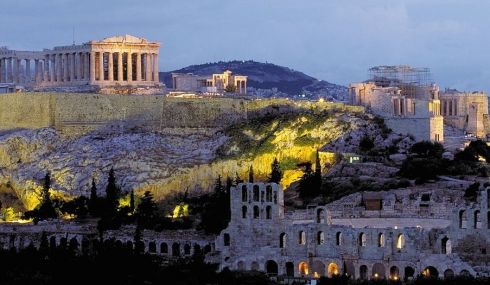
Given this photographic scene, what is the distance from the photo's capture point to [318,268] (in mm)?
70312

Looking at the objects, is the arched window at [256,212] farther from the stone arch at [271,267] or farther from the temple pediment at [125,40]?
the temple pediment at [125,40]

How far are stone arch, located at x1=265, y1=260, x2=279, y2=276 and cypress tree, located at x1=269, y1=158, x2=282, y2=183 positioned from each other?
12.0 m

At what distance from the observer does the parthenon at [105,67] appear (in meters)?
107

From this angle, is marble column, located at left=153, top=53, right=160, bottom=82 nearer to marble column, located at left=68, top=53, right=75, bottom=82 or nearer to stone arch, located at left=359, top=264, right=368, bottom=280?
marble column, located at left=68, top=53, right=75, bottom=82

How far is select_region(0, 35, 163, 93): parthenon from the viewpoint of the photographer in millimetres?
107188

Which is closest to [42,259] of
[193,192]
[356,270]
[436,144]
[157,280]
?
[157,280]

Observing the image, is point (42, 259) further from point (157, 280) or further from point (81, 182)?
point (81, 182)

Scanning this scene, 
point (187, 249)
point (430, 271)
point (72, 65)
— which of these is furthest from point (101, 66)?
point (430, 271)

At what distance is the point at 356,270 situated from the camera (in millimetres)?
69062

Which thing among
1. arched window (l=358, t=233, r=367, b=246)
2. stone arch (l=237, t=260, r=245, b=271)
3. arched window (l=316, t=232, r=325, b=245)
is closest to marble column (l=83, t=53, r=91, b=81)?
stone arch (l=237, t=260, r=245, b=271)

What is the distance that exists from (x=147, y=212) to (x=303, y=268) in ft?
51.3

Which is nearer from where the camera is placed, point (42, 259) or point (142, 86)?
point (42, 259)

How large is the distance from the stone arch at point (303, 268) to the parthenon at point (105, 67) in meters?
36.5

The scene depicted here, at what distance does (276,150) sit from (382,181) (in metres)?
12.4
